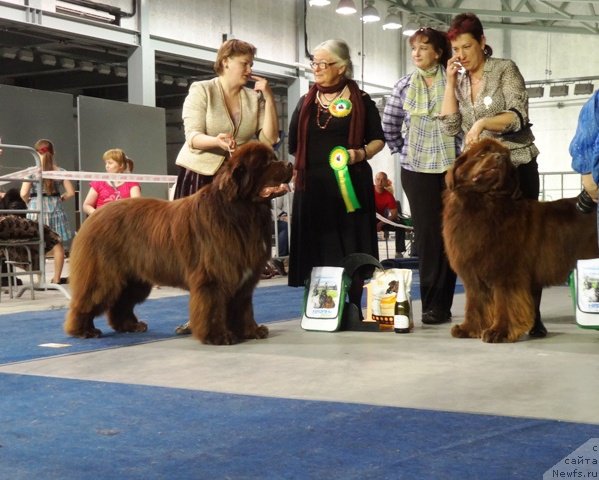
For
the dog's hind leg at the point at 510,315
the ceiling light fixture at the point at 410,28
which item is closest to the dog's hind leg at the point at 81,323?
the dog's hind leg at the point at 510,315

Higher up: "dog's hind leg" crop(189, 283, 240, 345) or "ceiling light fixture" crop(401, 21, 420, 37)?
"ceiling light fixture" crop(401, 21, 420, 37)

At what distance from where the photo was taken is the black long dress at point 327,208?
4828 mm

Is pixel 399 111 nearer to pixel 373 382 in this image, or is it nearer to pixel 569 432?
pixel 373 382

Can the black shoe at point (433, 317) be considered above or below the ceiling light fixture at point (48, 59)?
below

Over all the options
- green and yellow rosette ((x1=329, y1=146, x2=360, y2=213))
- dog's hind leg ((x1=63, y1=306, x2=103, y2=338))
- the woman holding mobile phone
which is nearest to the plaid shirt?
the woman holding mobile phone

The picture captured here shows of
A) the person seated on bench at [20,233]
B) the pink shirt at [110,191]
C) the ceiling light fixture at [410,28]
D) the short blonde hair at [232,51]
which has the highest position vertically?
the ceiling light fixture at [410,28]

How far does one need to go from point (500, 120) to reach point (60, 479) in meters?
3.15

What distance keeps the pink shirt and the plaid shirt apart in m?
3.91

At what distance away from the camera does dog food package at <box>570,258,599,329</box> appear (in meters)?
4.48

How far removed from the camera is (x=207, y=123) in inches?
183

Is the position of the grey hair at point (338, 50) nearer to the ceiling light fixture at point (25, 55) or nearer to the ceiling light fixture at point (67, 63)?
the ceiling light fixture at point (25, 55)

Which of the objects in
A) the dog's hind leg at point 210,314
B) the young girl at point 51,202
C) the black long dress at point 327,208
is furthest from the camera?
the young girl at point 51,202

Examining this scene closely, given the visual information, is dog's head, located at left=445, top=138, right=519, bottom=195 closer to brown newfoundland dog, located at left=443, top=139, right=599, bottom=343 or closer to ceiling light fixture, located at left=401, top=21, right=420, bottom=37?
brown newfoundland dog, located at left=443, top=139, right=599, bottom=343

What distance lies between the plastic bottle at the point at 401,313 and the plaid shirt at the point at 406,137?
729mm
